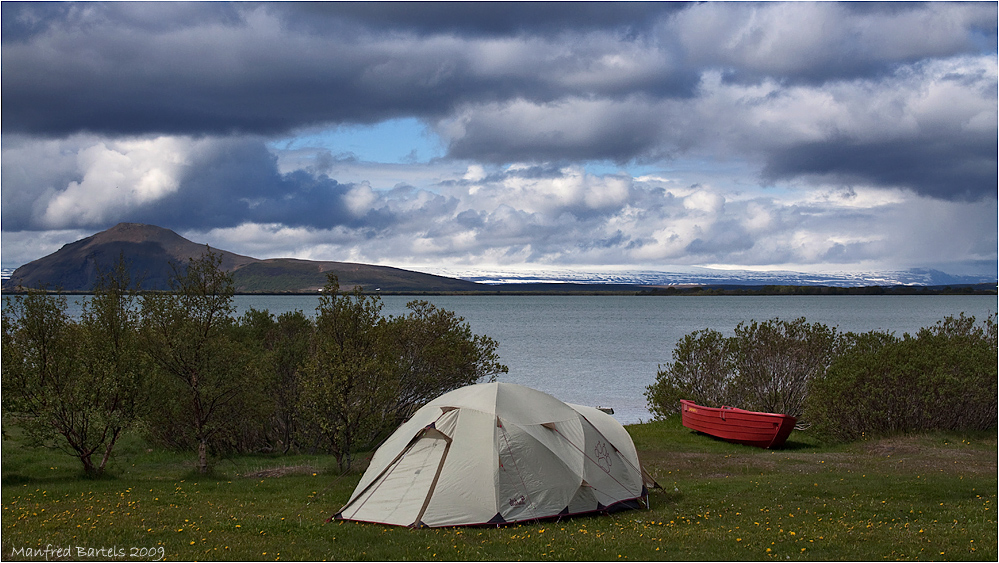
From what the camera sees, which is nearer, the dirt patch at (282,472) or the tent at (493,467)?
the tent at (493,467)

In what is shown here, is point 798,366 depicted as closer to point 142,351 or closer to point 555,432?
point 555,432

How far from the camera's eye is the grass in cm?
1198

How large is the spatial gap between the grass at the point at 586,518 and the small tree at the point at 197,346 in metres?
2.16

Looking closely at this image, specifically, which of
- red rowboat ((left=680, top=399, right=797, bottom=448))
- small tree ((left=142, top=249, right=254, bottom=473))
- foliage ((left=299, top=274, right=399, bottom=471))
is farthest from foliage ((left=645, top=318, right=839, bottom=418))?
small tree ((left=142, top=249, right=254, bottom=473))

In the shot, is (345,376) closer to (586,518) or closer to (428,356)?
(586,518)

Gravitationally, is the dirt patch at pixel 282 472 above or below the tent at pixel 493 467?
below

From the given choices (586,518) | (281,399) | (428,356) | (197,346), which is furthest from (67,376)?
(586,518)

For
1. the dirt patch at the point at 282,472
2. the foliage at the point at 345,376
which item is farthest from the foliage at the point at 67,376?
the foliage at the point at 345,376

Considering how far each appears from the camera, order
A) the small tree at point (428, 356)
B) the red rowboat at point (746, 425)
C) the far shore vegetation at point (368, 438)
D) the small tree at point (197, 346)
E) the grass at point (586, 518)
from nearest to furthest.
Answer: the grass at point (586, 518), the far shore vegetation at point (368, 438), the small tree at point (197, 346), the red rowboat at point (746, 425), the small tree at point (428, 356)

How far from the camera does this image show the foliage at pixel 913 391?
2598 cm

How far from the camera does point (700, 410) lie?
30.3 metres

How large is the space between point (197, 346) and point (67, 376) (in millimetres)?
3408

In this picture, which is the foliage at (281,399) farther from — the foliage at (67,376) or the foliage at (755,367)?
the foliage at (755,367)

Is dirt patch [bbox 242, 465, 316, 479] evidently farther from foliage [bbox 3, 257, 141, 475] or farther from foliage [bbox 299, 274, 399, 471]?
foliage [bbox 3, 257, 141, 475]
